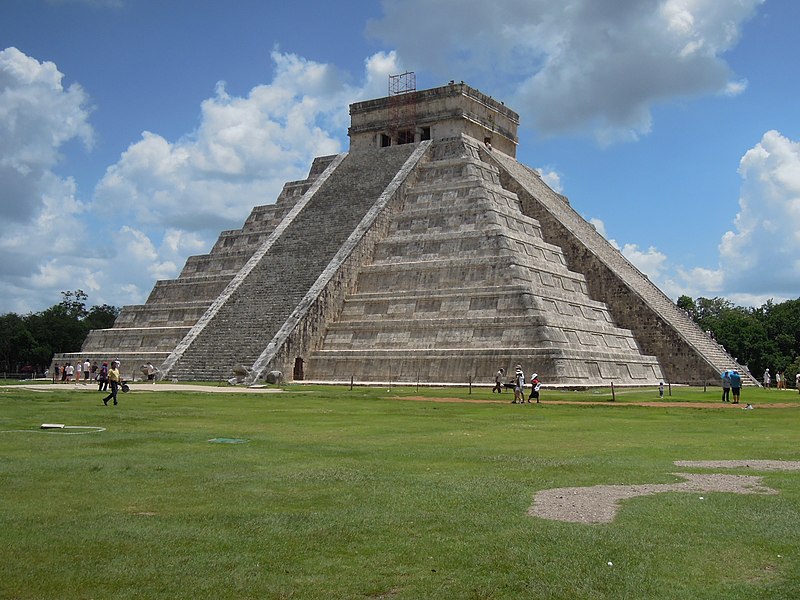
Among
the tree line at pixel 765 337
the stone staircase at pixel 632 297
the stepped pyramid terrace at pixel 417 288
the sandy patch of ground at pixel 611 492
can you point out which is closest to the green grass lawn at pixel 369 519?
the sandy patch of ground at pixel 611 492

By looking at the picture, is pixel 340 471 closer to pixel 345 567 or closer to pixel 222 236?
pixel 345 567

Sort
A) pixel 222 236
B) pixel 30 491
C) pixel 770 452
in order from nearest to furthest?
pixel 30 491 < pixel 770 452 < pixel 222 236

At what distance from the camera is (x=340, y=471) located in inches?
401

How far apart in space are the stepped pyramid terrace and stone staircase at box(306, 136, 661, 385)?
0.07m

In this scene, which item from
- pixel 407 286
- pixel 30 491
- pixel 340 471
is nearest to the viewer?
pixel 30 491

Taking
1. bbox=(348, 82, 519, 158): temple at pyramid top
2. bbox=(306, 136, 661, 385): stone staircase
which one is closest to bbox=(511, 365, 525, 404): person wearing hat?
bbox=(306, 136, 661, 385): stone staircase

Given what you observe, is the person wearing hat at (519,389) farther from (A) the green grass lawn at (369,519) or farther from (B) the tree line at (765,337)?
(B) the tree line at (765,337)

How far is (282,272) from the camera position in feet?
128

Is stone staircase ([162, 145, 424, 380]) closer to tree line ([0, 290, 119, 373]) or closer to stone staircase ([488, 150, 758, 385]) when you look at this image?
stone staircase ([488, 150, 758, 385])

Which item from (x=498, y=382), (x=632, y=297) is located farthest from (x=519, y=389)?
(x=632, y=297)

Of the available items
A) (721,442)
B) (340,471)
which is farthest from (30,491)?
(721,442)

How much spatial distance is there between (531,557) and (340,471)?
4.07 meters

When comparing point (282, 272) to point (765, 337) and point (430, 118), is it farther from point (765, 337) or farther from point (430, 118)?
point (765, 337)

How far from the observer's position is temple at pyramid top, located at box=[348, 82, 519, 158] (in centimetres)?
4603
